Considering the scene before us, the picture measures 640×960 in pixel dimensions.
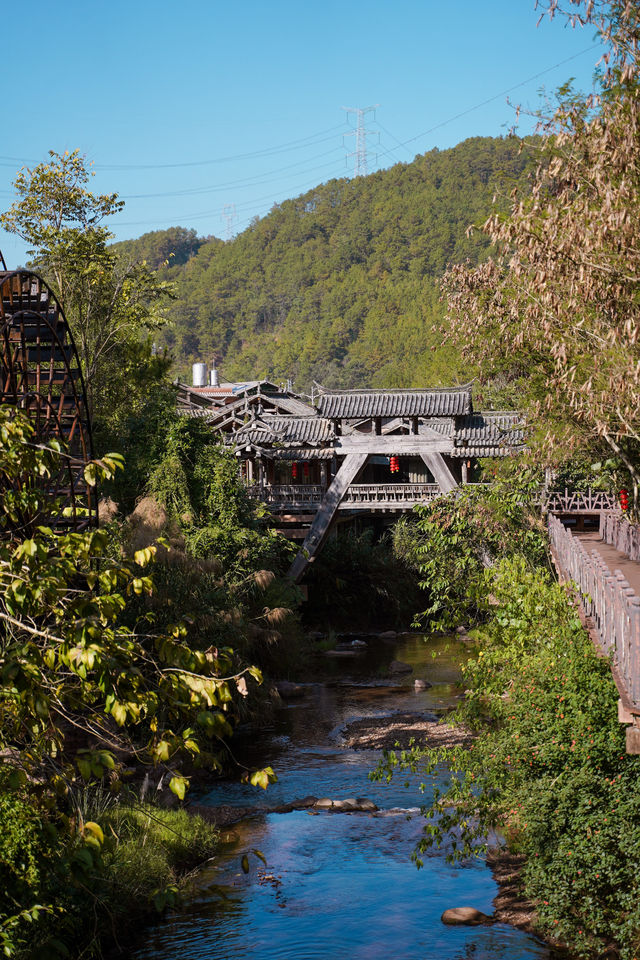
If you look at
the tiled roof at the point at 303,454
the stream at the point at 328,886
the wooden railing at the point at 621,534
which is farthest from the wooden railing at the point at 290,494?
the stream at the point at 328,886

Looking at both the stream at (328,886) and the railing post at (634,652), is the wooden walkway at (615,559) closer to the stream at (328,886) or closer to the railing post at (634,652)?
the railing post at (634,652)

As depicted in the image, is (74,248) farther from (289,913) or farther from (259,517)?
(289,913)

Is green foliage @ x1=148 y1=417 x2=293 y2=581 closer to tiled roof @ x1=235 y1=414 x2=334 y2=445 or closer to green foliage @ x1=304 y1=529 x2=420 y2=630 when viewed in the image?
green foliage @ x1=304 y1=529 x2=420 y2=630

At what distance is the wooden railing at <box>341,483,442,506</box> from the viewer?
28578mm

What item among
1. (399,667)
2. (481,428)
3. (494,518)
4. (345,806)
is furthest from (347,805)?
(481,428)

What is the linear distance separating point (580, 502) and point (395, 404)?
8.29m

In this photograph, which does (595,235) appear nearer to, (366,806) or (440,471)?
(366,806)

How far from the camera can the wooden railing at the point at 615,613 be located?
5.99 m

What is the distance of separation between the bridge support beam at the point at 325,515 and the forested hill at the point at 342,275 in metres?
45.4

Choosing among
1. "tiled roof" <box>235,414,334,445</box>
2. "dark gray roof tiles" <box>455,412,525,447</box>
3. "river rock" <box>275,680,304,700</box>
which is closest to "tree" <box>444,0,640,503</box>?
"river rock" <box>275,680,304,700</box>

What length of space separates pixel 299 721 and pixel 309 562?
9.08 metres

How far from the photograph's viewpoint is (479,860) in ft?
39.4

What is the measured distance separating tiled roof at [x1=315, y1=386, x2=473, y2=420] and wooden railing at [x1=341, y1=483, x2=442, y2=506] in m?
2.16

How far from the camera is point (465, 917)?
10.1m
